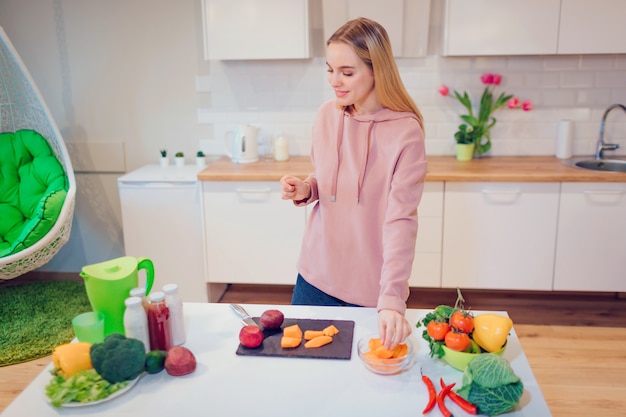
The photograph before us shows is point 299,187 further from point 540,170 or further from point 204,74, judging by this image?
point 204,74

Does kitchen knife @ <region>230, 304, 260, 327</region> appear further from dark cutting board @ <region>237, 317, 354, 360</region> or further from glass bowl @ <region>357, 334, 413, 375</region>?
glass bowl @ <region>357, 334, 413, 375</region>

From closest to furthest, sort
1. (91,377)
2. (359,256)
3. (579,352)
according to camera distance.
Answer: (91,377)
(359,256)
(579,352)

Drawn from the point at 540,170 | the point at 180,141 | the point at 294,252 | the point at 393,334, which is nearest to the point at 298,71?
the point at 180,141

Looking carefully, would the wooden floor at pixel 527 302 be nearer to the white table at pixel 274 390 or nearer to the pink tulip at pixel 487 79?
the pink tulip at pixel 487 79

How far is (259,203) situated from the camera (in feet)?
10.5

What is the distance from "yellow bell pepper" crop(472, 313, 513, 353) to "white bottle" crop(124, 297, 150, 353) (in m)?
0.72

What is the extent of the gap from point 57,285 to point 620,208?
318cm

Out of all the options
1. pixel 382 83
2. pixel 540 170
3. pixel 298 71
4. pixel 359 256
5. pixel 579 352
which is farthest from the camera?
pixel 298 71

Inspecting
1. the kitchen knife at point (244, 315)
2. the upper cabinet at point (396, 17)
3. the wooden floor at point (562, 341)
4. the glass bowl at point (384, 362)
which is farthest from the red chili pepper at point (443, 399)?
the upper cabinet at point (396, 17)

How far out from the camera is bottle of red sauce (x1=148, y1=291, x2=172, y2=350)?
135 cm

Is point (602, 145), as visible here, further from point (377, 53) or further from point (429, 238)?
point (377, 53)

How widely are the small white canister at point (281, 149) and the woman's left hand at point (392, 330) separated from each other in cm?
224

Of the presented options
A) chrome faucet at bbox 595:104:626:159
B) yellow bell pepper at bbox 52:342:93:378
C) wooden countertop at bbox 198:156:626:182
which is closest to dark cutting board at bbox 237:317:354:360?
yellow bell pepper at bbox 52:342:93:378

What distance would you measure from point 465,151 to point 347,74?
2.02 m
